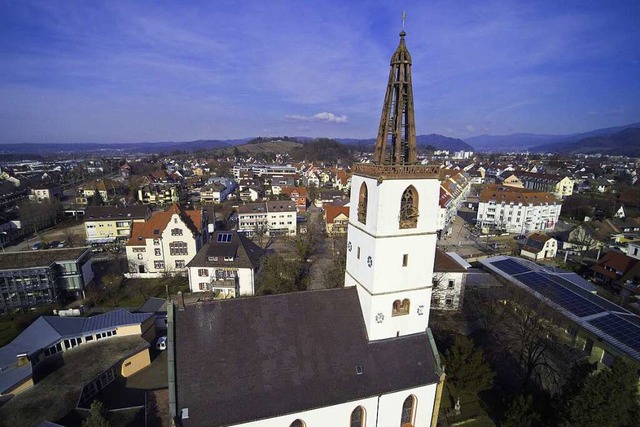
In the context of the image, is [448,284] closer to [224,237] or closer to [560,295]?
[560,295]

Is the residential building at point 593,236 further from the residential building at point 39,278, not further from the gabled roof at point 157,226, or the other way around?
the residential building at point 39,278

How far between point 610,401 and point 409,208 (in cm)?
1326

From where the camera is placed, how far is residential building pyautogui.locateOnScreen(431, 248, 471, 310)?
128 ft

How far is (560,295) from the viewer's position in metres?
36.5

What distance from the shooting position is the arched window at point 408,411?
19297 mm

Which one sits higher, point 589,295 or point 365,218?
point 365,218

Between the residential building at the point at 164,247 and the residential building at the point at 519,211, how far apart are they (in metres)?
67.1

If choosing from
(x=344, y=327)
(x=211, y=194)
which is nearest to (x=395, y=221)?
(x=344, y=327)

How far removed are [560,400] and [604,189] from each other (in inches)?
5376

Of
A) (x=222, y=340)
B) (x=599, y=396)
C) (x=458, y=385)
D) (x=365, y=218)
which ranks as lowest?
(x=458, y=385)

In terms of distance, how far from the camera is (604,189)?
120 meters

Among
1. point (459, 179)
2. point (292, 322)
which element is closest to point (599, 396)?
point (292, 322)

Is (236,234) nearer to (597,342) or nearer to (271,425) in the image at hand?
(271,425)

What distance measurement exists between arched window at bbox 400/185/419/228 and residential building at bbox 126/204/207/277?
1551 inches
